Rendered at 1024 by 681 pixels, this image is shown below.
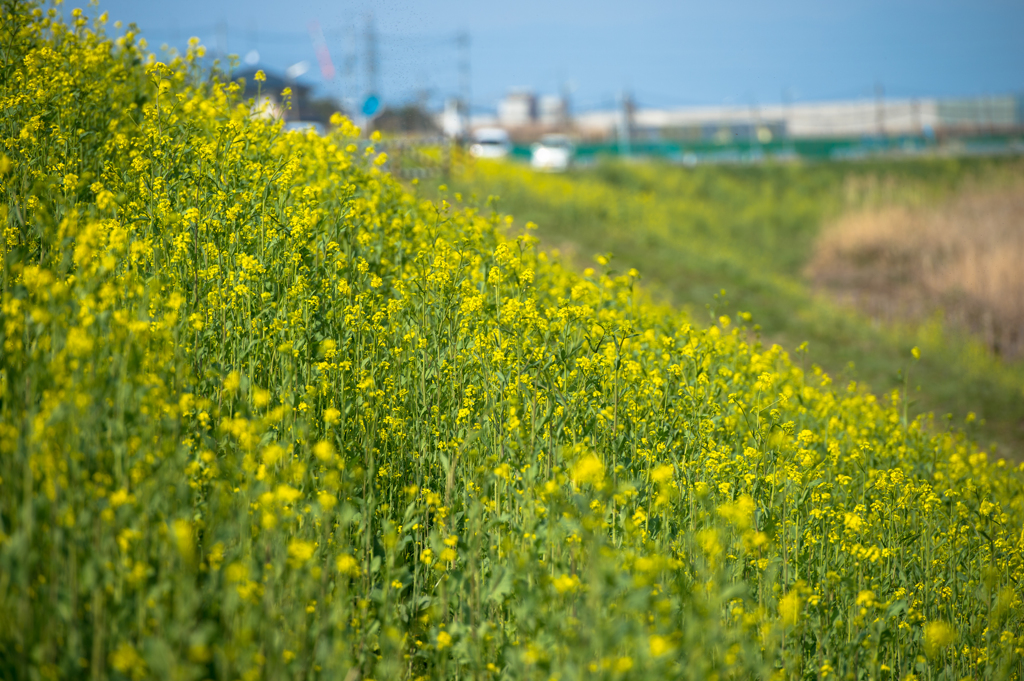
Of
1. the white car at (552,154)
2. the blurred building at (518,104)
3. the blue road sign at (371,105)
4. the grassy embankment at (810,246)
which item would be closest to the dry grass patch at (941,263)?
the grassy embankment at (810,246)

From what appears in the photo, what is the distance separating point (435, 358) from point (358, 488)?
847 millimetres

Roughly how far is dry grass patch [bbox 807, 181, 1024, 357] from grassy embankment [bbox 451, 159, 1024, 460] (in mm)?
63

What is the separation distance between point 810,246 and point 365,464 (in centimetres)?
2216

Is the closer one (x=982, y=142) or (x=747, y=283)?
(x=747, y=283)

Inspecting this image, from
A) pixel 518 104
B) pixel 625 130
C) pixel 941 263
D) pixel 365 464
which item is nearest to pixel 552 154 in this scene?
pixel 625 130

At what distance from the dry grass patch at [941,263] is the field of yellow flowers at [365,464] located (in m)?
9.95

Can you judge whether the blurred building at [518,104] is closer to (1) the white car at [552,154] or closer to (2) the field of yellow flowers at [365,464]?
(1) the white car at [552,154]

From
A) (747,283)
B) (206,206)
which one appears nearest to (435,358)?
(206,206)

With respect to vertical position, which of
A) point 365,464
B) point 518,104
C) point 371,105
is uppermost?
point 518,104

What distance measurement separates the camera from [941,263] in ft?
55.5

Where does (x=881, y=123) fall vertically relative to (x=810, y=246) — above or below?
above

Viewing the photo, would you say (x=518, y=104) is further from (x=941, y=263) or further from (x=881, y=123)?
(x=941, y=263)

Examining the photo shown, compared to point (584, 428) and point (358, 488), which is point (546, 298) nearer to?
point (584, 428)

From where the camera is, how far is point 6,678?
1898 mm
